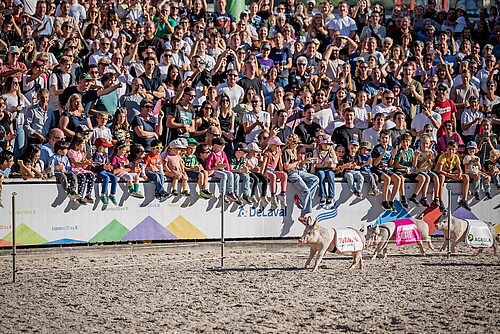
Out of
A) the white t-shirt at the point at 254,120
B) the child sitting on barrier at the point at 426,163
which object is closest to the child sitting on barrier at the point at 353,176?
the child sitting on barrier at the point at 426,163

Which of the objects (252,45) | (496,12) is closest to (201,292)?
(252,45)

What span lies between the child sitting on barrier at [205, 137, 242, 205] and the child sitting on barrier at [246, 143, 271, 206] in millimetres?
379

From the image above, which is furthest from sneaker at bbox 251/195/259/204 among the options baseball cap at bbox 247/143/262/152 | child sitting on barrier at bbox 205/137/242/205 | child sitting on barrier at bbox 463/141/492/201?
child sitting on barrier at bbox 463/141/492/201

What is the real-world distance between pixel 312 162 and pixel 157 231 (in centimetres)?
336

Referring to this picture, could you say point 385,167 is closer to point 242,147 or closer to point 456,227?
point 456,227

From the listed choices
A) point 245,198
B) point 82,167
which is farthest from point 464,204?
point 82,167

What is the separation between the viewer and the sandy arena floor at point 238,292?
1058 cm

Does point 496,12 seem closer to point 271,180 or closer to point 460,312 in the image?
point 271,180

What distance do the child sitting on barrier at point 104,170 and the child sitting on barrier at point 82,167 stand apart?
0.54 ft

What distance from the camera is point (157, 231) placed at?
16.4 metres

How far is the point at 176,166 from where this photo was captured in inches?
655

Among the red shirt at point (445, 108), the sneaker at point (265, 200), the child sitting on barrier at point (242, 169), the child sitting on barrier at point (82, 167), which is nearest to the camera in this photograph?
the child sitting on barrier at point (82, 167)

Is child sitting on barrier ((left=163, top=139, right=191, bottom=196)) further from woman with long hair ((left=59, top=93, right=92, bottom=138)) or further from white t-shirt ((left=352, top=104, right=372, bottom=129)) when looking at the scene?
white t-shirt ((left=352, top=104, right=372, bottom=129))

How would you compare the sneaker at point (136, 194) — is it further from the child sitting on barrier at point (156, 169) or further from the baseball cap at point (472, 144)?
the baseball cap at point (472, 144)
